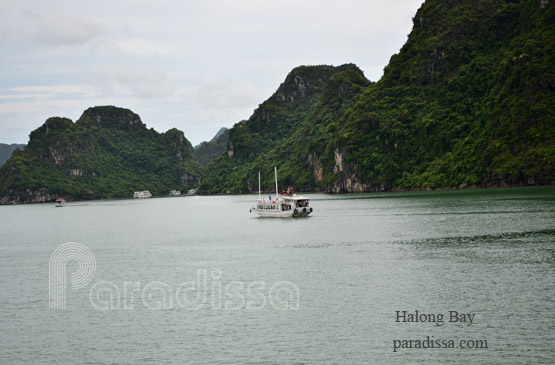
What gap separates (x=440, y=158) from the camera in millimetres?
166250

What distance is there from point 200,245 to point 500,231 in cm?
3279

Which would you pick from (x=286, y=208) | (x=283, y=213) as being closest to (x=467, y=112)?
(x=286, y=208)

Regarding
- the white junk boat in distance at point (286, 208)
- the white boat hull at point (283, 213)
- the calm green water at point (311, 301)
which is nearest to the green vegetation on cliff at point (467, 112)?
the white junk boat in distance at point (286, 208)

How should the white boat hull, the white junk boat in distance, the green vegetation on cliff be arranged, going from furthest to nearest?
the green vegetation on cliff
the white junk boat in distance
the white boat hull

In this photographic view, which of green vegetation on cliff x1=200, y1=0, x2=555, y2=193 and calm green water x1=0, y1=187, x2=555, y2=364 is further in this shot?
green vegetation on cliff x1=200, y1=0, x2=555, y2=193

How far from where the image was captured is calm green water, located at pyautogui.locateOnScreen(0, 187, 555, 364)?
2388 centimetres

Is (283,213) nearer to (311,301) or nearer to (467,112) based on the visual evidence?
(311,301)

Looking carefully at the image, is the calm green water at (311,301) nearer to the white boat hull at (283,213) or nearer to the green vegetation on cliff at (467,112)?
the white boat hull at (283,213)

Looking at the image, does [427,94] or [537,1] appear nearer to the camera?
[537,1]

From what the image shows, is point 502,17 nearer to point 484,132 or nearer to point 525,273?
point 484,132

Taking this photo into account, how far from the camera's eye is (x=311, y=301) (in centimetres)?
3167

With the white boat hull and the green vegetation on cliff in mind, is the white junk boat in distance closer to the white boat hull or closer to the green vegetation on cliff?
the white boat hull

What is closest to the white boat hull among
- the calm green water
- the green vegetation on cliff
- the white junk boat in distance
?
the white junk boat in distance

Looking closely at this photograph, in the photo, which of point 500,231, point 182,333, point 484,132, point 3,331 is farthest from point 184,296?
point 484,132
